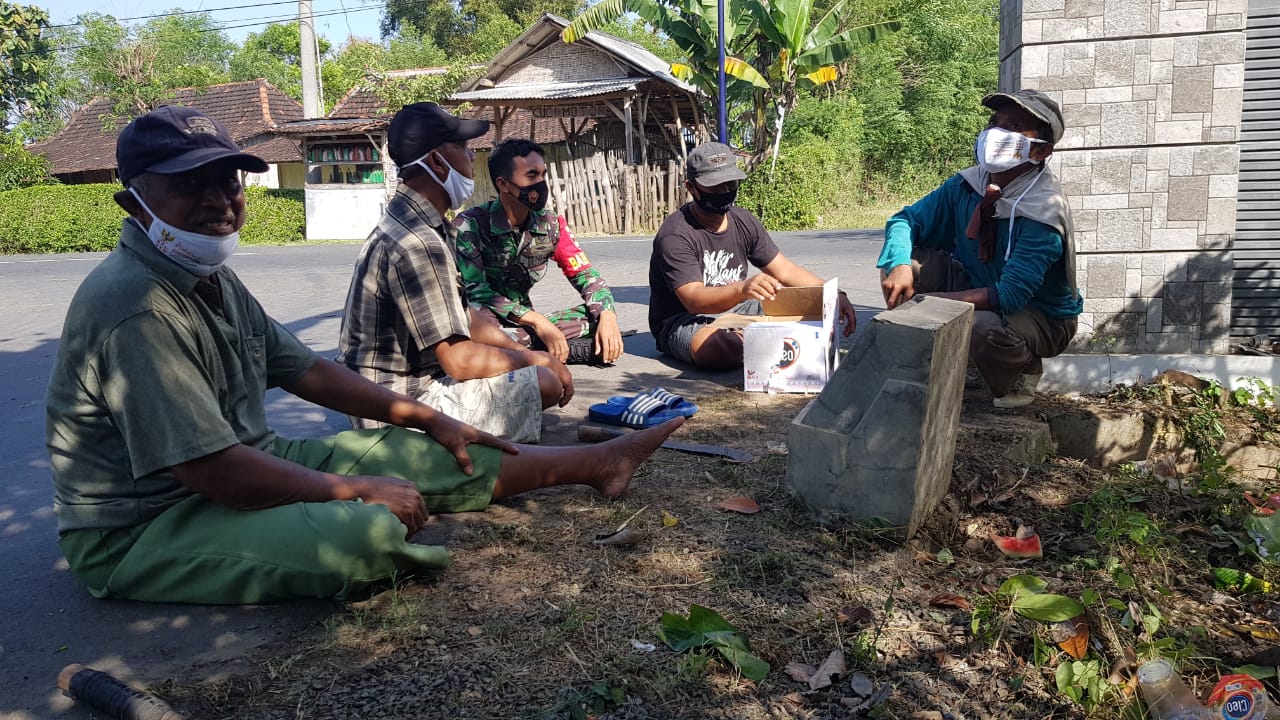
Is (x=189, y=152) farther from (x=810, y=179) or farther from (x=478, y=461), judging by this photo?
(x=810, y=179)

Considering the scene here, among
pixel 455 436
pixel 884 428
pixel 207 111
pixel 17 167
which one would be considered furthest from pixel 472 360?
pixel 207 111

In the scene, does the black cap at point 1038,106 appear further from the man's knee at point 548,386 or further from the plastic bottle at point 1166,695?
the plastic bottle at point 1166,695

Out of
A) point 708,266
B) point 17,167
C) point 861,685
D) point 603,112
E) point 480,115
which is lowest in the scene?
point 861,685

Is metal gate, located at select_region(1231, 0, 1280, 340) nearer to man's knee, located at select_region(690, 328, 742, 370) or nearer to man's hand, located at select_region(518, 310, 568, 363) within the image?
man's knee, located at select_region(690, 328, 742, 370)

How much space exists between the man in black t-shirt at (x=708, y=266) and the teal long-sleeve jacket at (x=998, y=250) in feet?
2.17

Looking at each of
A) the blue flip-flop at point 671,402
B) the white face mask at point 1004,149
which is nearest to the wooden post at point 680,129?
Result: the white face mask at point 1004,149

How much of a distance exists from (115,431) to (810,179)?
19.6 meters

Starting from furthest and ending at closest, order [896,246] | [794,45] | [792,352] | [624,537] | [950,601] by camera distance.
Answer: [794,45] → [792,352] → [896,246] → [624,537] → [950,601]

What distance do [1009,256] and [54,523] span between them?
4.39 m

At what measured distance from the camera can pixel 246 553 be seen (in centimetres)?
276

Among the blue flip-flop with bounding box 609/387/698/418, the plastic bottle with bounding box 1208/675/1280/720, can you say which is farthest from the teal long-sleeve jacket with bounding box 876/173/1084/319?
the plastic bottle with bounding box 1208/675/1280/720

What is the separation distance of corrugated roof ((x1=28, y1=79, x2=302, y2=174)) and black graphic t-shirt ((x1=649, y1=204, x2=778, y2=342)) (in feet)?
103

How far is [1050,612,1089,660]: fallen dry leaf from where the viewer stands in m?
2.60

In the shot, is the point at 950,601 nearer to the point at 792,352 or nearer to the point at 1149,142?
the point at 792,352
